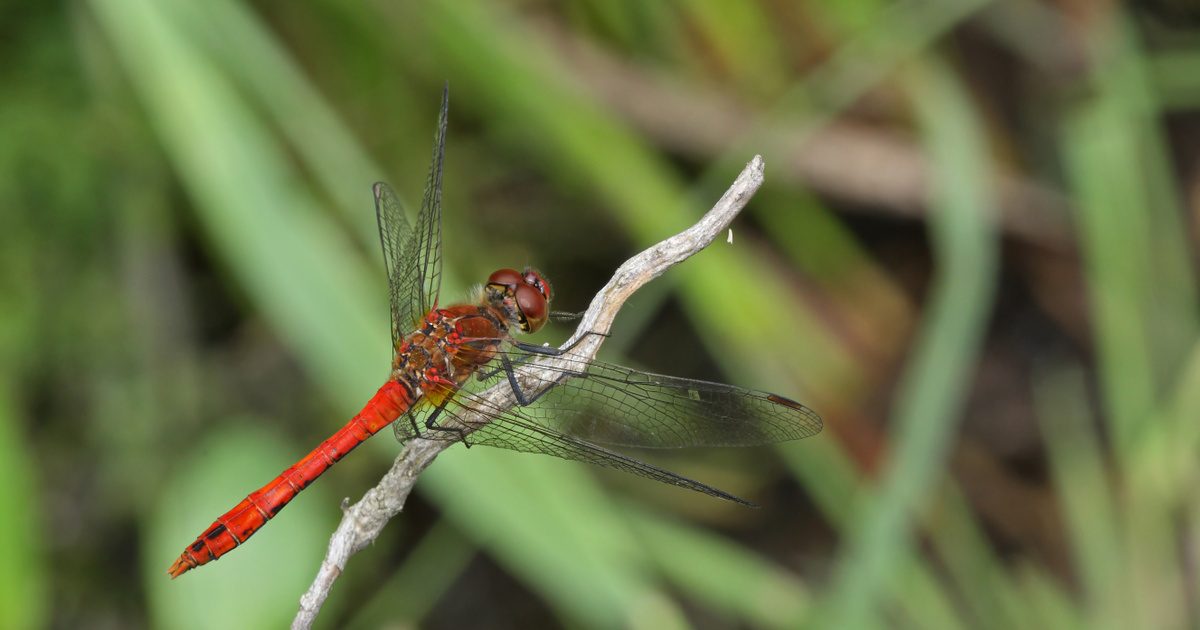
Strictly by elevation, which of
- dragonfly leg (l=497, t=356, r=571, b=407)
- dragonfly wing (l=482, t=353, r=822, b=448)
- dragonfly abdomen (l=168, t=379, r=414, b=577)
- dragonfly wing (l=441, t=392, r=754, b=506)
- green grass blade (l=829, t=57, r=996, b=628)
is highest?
green grass blade (l=829, t=57, r=996, b=628)

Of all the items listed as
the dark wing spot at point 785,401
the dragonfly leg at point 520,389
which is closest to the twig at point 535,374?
the dragonfly leg at point 520,389

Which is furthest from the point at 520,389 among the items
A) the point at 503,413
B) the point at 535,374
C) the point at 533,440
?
the point at 533,440

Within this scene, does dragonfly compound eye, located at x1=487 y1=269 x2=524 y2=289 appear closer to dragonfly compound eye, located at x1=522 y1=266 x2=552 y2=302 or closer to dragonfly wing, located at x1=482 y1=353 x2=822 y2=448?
dragonfly compound eye, located at x1=522 y1=266 x2=552 y2=302

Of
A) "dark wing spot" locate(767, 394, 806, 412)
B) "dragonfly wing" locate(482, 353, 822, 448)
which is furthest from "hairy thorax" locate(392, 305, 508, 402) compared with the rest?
"dark wing spot" locate(767, 394, 806, 412)

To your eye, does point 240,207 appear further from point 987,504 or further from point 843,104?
point 987,504

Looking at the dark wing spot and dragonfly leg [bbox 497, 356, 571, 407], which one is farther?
the dark wing spot

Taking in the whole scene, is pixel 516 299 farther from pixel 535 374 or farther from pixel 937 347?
pixel 937 347
